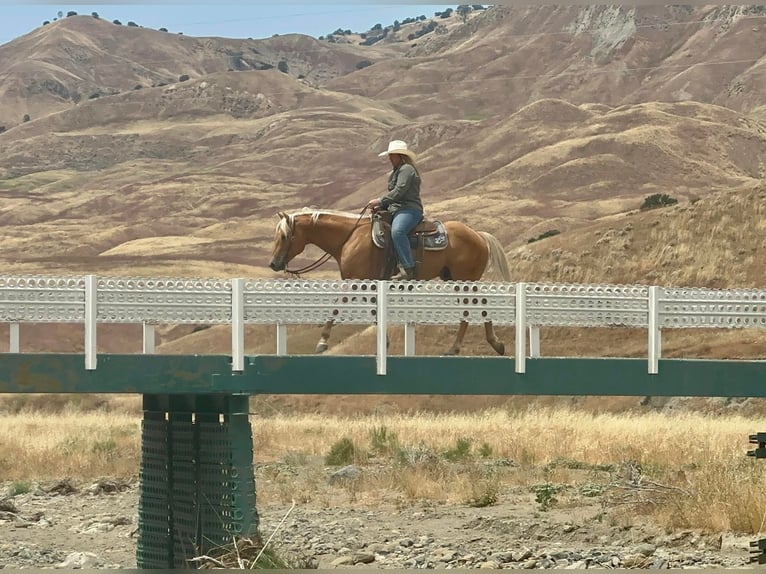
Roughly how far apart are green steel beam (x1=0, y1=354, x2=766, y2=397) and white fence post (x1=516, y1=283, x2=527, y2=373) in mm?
138

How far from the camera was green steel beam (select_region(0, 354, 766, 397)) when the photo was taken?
52.6ft

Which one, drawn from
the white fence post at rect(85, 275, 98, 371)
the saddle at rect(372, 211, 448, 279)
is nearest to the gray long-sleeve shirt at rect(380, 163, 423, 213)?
the saddle at rect(372, 211, 448, 279)

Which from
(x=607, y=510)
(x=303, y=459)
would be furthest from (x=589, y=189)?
(x=607, y=510)

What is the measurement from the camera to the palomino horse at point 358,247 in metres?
20.0

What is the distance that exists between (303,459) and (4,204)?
352 feet

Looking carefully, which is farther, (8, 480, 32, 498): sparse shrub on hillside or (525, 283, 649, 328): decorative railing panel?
(8, 480, 32, 498): sparse shrub on hillside

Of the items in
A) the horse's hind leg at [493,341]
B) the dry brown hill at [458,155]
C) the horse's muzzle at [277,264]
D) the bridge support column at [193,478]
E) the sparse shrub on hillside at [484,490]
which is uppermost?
the dry brown hill at [458,155]

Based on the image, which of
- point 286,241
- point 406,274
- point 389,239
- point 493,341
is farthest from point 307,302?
point 286,241

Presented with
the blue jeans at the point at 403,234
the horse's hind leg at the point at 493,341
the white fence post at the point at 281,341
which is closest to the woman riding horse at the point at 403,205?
the blue jeans at the point at 403,234

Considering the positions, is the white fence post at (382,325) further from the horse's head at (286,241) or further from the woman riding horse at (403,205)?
the horse's head at (286,241)

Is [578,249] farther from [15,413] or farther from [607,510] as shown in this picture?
[607,510]

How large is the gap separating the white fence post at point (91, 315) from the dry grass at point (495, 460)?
7830 millimetres

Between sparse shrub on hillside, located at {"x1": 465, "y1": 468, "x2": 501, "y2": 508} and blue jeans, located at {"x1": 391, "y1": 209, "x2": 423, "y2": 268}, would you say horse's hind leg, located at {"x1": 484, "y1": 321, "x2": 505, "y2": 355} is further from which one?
sparse shrub on hillside, located at {"x1": 465, "y1": 468, "x2": 501, "y2": 508}

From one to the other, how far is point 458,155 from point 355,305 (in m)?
119
